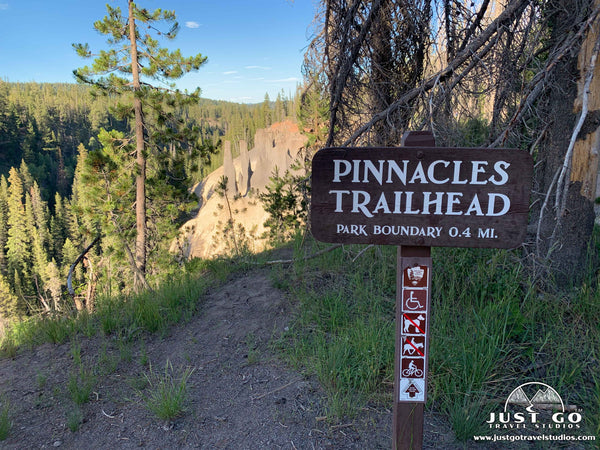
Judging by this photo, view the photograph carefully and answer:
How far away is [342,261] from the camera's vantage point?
4.16 meters

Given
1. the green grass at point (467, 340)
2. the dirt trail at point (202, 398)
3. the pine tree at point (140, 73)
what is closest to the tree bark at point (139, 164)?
the pine tree at point (140, 73)

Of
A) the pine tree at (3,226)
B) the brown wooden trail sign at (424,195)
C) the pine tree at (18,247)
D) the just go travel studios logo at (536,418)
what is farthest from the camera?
the pine tree at (3,226)

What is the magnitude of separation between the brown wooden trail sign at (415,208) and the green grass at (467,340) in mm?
723

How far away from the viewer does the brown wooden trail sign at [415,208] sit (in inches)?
61.1

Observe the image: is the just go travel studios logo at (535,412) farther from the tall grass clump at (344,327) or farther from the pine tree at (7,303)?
the pine tree at (7,303)

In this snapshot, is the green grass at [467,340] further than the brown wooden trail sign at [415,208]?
Yes

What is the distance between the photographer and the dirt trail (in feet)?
7.27

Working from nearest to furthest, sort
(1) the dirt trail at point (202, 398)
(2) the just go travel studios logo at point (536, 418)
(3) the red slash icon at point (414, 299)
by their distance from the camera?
(3) the red slash icon at point (414, 299), (2) the just go travel studios logo at point (536, 418), (1) the dirt trail at point (202, 398)

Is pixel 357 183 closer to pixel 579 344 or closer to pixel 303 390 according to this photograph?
pixel 303 390

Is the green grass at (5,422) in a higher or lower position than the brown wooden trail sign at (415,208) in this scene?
lower

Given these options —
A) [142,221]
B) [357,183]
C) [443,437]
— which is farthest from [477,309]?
[142,221]

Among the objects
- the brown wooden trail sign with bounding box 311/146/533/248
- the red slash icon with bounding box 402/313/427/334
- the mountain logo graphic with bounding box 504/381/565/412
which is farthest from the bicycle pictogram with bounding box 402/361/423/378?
the mountain logo graphic with bounding box 504/381/565/412

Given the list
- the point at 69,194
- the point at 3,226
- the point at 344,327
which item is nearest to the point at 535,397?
the point at 344,327

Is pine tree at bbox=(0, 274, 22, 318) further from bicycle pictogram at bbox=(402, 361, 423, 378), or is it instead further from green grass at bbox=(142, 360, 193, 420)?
bicycle pictogram at bbox=(402, 361, 423, 378)
